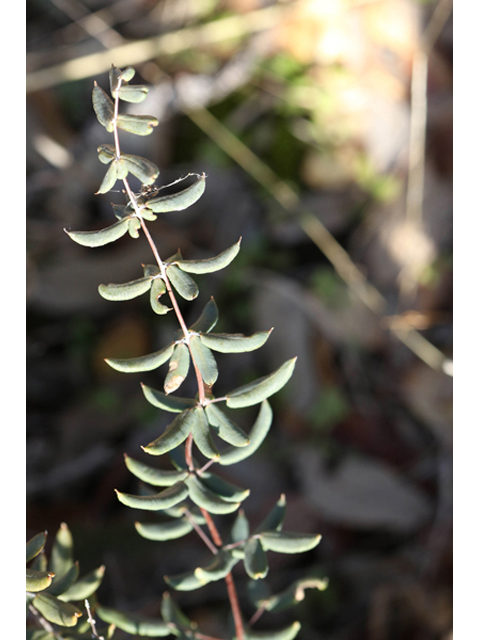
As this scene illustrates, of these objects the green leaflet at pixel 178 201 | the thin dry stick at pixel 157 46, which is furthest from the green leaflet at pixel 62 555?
the thin dry stick at pixel 157 46

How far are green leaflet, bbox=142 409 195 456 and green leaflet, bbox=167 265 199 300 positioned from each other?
0.12 m

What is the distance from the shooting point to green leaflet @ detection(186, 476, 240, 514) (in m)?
0.59

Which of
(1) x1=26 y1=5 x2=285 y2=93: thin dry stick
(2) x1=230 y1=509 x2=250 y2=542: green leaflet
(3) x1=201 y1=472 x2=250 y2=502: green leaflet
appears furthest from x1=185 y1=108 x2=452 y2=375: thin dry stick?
(3) x1=201 y1=472 x2=250 y2=502: green leaflet

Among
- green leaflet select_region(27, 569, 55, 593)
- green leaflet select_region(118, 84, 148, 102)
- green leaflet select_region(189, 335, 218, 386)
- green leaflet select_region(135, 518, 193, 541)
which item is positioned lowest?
green leaflet select_region(27, 569, 55, 593)

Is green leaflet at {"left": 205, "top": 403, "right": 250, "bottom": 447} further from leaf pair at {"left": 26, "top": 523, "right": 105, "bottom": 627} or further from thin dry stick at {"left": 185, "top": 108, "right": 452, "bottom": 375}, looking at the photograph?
thin dry stick at {"left": 185, "top": 108, "right": 452, "bottom": 375}

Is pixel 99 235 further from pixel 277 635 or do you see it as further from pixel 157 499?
pixel 277 635

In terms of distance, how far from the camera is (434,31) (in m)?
1.82

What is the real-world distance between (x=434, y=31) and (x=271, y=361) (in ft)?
3.80

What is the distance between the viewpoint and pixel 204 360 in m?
0.54

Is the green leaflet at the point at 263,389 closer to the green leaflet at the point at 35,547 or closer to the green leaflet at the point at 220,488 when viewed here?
the green leaflet at the point at 220,488

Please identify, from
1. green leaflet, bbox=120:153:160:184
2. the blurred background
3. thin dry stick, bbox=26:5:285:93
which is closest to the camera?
green leaflet, bbox=120:153:160:184

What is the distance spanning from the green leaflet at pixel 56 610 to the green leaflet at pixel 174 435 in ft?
0.68

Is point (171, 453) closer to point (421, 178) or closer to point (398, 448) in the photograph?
point (398, 448)

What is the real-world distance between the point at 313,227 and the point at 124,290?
1368 mm
